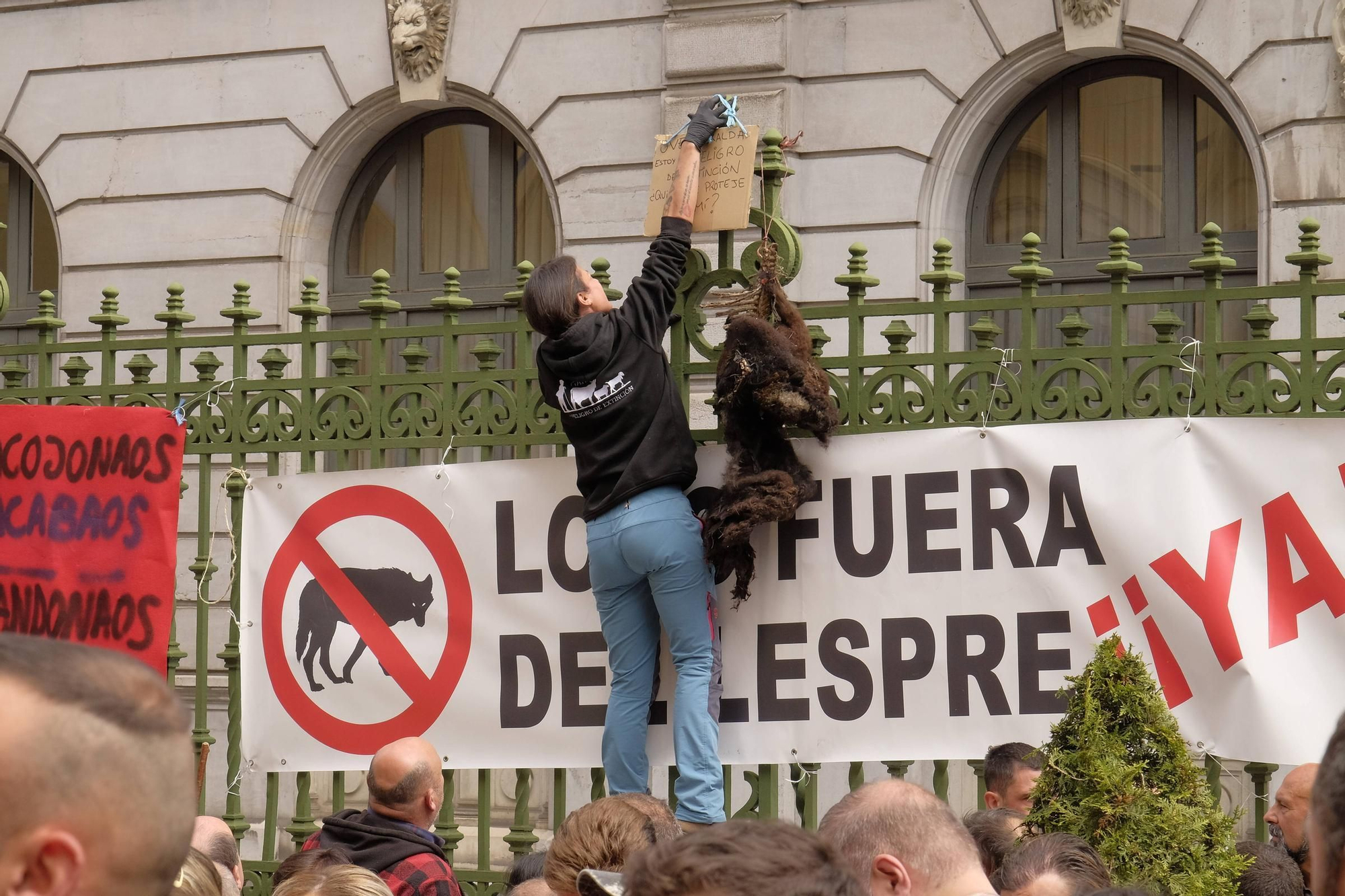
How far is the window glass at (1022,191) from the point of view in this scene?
1230 cm

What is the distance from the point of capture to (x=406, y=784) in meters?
5.48

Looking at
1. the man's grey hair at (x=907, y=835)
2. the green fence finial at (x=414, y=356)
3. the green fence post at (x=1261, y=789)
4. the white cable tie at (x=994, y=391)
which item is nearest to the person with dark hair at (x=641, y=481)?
the green fence finial at (x=414, y=356)

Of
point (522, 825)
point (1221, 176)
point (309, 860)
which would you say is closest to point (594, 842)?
point (309, 860)

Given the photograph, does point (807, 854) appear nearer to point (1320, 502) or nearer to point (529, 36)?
point (1320, 502)

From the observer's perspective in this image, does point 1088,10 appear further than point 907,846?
Yes

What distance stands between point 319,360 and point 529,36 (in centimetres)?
303

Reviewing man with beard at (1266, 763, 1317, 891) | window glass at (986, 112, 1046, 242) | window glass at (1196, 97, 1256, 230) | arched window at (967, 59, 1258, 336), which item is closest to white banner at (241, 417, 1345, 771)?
man with beard at (1266, 763, 1317, 891)

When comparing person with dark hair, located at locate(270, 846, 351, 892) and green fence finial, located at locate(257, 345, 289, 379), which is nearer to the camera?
person with dark hair, located at locate(270, 846, 351, 892)

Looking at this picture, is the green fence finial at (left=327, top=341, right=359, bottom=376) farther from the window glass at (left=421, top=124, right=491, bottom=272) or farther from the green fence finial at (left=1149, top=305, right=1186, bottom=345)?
the window glass at (left=421, top=124, right=491, bottom=272)

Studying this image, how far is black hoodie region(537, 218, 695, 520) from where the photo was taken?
5.71 meters

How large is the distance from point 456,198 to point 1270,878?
34.8 feet

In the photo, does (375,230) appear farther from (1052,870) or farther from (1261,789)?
(1052,870)

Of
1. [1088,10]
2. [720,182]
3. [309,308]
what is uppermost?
[1088,10]

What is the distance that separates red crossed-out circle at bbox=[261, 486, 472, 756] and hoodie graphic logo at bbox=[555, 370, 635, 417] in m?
1.00
